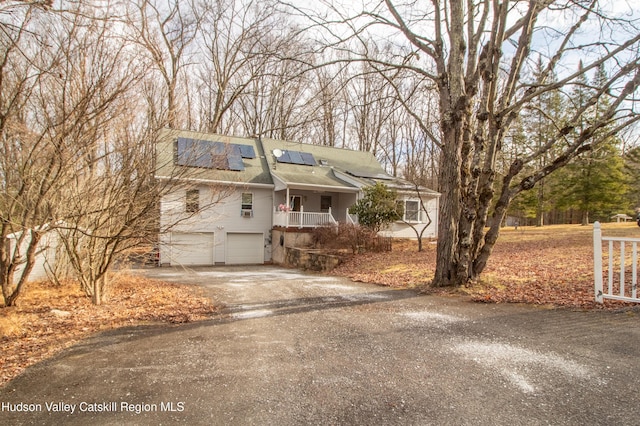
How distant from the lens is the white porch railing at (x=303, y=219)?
17.7m

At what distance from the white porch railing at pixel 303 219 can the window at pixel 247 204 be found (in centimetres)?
145

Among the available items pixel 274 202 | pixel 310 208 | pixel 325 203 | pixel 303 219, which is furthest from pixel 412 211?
pixel 274 202

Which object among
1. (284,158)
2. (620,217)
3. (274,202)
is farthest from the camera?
(620,217)

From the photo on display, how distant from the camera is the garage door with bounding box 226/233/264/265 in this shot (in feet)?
60.5

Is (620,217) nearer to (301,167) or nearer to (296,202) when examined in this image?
(301,167)

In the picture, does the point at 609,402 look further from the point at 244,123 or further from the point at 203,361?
the point at 244,123

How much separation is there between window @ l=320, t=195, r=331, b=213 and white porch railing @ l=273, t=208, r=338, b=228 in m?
1.84

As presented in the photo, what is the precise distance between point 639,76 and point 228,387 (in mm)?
8310

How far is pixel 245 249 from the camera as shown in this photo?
18828mm

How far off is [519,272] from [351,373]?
732cm

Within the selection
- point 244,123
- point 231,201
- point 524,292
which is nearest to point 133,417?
point 524,292

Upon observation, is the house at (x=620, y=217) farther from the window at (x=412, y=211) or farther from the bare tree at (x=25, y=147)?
the bare tree at (x=25, y=147)

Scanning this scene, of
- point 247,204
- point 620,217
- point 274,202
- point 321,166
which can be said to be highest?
point 321,166

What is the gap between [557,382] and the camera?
3.18m
